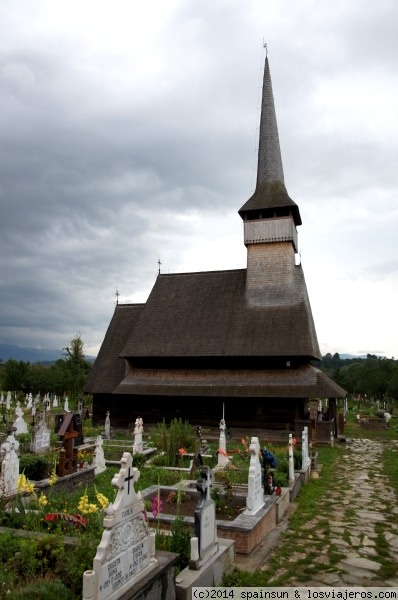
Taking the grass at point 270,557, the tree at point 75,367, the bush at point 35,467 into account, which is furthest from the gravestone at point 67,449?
the tree at point 75,367

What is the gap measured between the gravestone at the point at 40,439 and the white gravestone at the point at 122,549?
12142 mm

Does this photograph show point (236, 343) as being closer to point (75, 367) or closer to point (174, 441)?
point (174, 441)

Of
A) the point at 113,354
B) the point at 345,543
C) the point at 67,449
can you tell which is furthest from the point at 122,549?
the point at 113,354

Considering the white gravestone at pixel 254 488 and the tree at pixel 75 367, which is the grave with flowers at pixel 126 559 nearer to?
the white gravestone at pixel 254 488

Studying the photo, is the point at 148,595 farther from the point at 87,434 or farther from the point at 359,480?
the point at 87,434

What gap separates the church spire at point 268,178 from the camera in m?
23.5

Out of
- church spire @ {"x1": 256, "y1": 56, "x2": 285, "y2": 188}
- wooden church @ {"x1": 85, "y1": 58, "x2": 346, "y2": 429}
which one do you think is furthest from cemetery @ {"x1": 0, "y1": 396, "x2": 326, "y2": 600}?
church spire @ {"x1": 256, "y1": 56, "x2": 285, "y2": 188}

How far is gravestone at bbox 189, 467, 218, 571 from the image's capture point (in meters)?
5.59

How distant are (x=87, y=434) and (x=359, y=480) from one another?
41.1 ft

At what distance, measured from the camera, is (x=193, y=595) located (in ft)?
17.1

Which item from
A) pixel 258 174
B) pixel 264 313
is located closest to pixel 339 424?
pixel 264 313

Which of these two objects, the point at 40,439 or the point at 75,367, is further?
the point at 75,367

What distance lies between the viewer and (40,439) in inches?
633

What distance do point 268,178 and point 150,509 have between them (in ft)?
67.3
